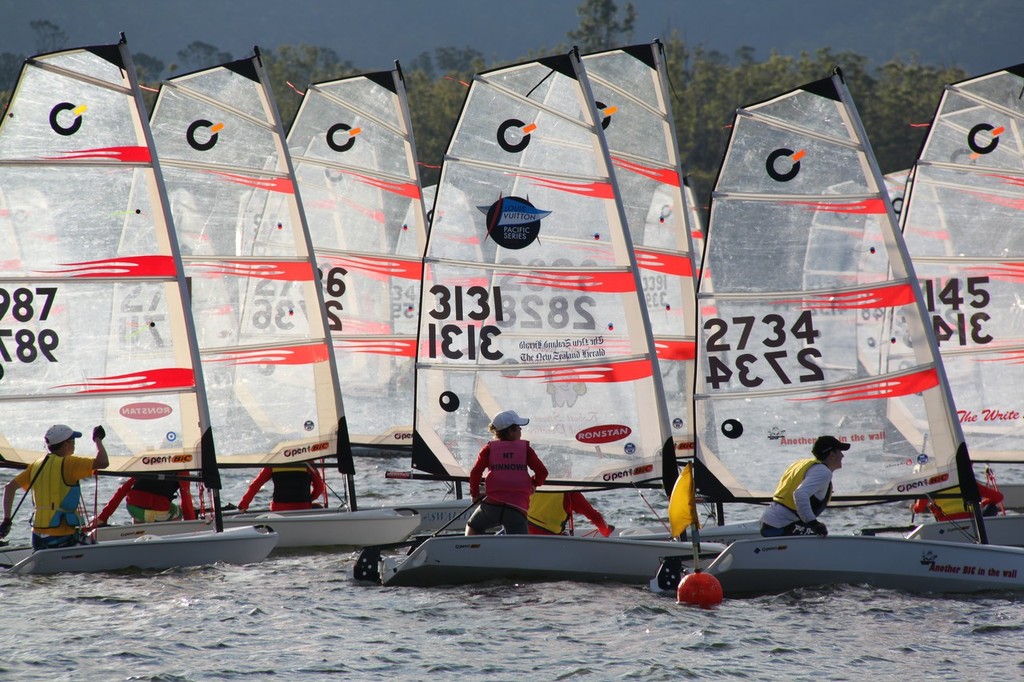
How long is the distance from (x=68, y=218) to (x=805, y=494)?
25.5 ft

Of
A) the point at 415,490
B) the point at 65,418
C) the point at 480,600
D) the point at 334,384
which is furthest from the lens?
the point at 415,490

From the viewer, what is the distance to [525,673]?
10.2 meters

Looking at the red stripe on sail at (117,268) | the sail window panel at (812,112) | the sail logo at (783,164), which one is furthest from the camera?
the red stripe on sail at (117,268)

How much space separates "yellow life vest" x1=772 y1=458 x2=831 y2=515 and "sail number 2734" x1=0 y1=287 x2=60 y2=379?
7.37 metres

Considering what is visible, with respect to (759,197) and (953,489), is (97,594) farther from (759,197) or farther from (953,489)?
(953,489)

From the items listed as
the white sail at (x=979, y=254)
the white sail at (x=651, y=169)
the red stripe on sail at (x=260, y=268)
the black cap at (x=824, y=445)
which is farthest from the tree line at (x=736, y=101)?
the black cap at (x=824, y=445)

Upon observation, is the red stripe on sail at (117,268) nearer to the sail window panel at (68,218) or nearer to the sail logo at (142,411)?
the sail window panel at (68,218)

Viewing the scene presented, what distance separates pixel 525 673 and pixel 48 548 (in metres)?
5.14

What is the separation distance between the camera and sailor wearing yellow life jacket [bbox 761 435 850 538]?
1221 centimetres

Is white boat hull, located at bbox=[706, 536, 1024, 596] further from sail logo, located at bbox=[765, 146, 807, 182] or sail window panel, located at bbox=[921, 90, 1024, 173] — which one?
sail window panel, located at bbox=[921, 90, 1024, 173]

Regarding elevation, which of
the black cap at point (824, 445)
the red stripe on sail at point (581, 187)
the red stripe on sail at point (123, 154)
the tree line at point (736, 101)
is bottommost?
the black cap at point (824, 445)

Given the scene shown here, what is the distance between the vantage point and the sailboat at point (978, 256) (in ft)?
54.5

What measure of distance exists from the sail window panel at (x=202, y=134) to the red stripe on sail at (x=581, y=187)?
4.35 m

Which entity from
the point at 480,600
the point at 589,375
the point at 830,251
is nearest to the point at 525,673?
the point at 480,600
